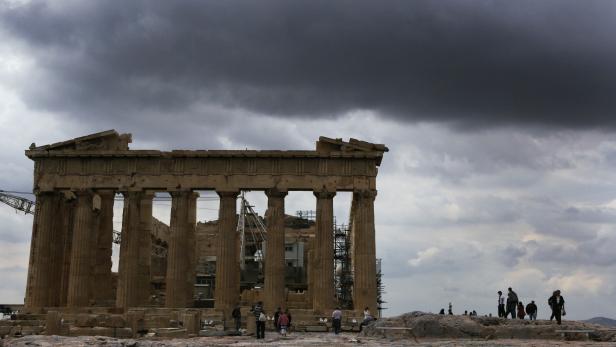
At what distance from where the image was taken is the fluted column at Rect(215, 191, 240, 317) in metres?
45.5

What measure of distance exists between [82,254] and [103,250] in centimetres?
300

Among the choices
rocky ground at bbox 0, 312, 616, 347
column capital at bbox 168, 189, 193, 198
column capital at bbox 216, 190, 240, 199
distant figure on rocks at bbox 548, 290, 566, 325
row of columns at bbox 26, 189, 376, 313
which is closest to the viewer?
rocky ground at bbox 0, 312, 616, 347

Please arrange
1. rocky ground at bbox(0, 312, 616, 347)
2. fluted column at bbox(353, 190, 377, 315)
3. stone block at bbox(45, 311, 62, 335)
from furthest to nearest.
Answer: fluted column at bbox(353, 190, 377, 315), stone block at bbox(45, 311, 62, 335), rocky ground at bbox(0, 312, 616, 347)

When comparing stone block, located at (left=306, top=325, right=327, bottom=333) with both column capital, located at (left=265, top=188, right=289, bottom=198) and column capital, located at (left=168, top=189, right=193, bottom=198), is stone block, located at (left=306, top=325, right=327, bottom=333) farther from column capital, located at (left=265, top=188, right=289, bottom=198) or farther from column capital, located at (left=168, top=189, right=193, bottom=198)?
column capital, located at (left=168, top=189, right=193, bottom=198)

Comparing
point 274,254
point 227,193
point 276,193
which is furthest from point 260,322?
point 227,193

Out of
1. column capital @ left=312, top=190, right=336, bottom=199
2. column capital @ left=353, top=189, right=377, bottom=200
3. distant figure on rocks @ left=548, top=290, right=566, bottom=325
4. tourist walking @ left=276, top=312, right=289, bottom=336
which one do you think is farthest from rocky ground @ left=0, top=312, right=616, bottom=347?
column capital @ left=312, top=190, right=336, bottom=199

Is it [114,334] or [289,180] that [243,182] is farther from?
[114,334]

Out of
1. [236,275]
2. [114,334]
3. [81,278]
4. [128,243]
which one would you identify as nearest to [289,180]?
[236,275]

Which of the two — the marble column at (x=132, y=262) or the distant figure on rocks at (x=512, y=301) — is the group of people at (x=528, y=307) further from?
the marble column at (x=132, y=262)

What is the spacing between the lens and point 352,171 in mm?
46281

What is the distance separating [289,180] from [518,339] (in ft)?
72.7

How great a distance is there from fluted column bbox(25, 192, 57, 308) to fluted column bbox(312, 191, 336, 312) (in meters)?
15.4

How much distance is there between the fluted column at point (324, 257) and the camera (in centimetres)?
4478

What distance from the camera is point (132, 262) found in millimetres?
46375
